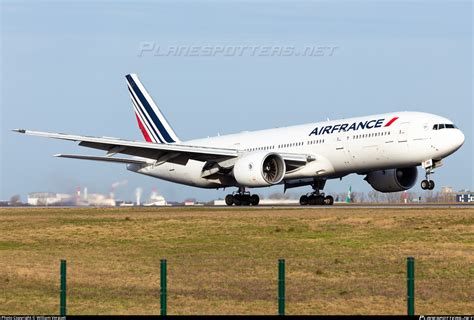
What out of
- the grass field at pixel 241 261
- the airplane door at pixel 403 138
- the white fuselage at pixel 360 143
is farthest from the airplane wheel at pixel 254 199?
the grass field at pixel 241 261

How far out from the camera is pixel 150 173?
225 ft

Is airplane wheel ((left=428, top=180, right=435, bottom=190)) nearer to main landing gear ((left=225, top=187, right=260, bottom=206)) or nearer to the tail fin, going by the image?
main landing gear ((left=225, top=187, right=260, bottom=206))

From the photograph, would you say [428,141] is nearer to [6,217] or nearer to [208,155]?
[208,155]

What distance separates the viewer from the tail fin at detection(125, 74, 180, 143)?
2817 inches

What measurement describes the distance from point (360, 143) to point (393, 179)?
6.03 metres

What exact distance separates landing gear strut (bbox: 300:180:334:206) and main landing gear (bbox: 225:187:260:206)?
3.01 metres

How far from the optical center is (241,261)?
1101 inches

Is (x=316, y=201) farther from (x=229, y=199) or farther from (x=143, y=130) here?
(x=143, y=130)

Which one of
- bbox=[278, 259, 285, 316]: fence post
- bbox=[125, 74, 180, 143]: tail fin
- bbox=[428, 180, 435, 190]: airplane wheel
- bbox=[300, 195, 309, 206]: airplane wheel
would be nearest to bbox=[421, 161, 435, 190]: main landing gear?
bbox=[428, 180, 435, 190]: airplane wheel

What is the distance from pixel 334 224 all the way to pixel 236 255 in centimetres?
865

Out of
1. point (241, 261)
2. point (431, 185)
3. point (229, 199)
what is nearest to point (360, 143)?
point (431, 185)

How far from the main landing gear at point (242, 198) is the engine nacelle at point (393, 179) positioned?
7027 mm

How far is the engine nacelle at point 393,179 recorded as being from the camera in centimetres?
5912

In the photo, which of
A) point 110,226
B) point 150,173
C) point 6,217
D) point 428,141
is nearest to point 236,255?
point 110,226
